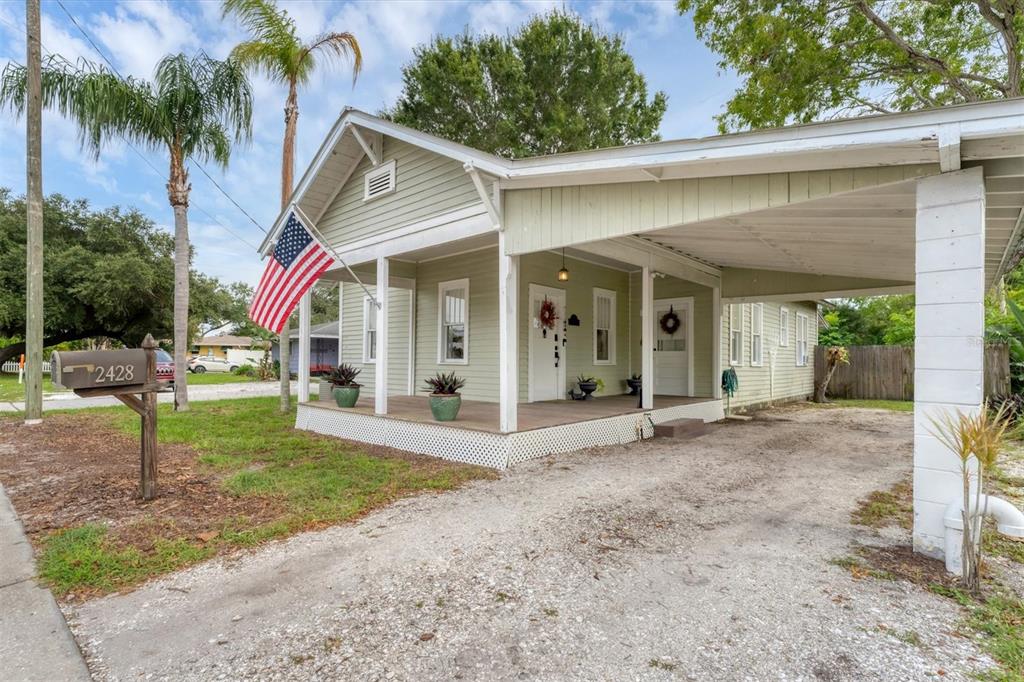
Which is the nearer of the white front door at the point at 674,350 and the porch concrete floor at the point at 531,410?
the porch concrete floor at the point at 531,410

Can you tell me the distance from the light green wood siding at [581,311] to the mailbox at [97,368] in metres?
5.40

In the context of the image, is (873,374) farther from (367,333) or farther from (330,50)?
(330,50)

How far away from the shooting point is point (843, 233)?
523cm

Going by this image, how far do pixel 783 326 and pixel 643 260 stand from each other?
820 centimetres

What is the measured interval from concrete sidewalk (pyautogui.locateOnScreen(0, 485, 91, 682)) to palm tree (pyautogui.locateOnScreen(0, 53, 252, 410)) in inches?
330

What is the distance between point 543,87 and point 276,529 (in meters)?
15.7

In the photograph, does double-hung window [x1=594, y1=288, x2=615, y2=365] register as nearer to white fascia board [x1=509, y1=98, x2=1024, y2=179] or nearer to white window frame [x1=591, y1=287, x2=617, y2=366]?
white window frame [x1=591, y1=287, x2=617, y2=366]

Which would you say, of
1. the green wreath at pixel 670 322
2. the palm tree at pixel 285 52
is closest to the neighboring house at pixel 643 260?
the green wreath at pixel 670 322

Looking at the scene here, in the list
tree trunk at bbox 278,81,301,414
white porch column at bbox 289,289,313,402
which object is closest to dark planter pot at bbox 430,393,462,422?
white porch column at bbox 289,289,313,402

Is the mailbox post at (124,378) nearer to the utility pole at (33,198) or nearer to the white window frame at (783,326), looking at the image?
the utility pole at (33,198)

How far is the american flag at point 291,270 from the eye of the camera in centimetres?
628


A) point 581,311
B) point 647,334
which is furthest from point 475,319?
point 647,334

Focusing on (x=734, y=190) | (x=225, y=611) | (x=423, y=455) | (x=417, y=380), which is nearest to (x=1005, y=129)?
(x=734, y=190)

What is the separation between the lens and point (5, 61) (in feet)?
31.2
